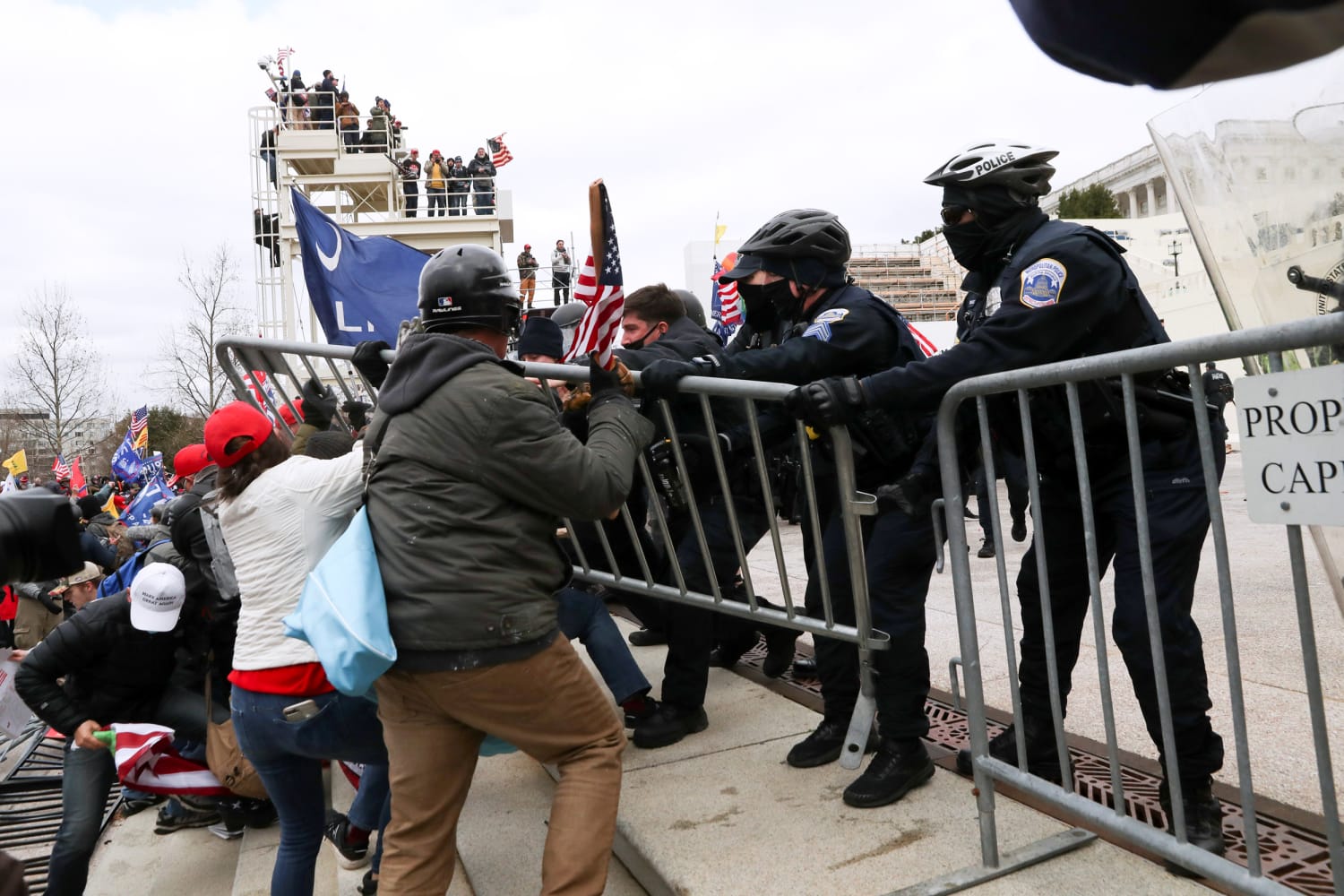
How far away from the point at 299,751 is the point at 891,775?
6.09ft

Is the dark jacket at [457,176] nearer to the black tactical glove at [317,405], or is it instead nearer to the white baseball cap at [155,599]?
the black tactical glove at [317,405]

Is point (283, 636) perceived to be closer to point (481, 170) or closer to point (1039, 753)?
point (1039, 753)

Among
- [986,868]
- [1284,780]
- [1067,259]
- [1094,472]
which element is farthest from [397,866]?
[1284,780]

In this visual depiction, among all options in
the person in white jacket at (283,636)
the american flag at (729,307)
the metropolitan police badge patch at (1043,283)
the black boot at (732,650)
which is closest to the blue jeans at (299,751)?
the person in white jacket at (283,636)

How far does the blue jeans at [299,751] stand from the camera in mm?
2932

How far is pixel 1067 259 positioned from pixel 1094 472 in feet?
2.01

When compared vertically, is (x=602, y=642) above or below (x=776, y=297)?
below

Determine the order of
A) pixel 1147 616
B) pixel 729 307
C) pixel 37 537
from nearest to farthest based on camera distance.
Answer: pixel 37 537
pixel 1147 616
pixel 729 307

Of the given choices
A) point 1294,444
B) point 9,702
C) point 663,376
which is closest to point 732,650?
point 663,376

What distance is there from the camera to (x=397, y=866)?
238 cm

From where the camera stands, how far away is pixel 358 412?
16.3ft

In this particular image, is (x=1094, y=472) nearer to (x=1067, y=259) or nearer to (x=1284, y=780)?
(x=1067, y=259)

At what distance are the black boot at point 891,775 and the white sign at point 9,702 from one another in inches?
145

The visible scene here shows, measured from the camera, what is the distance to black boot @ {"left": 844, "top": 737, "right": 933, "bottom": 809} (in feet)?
10.3
